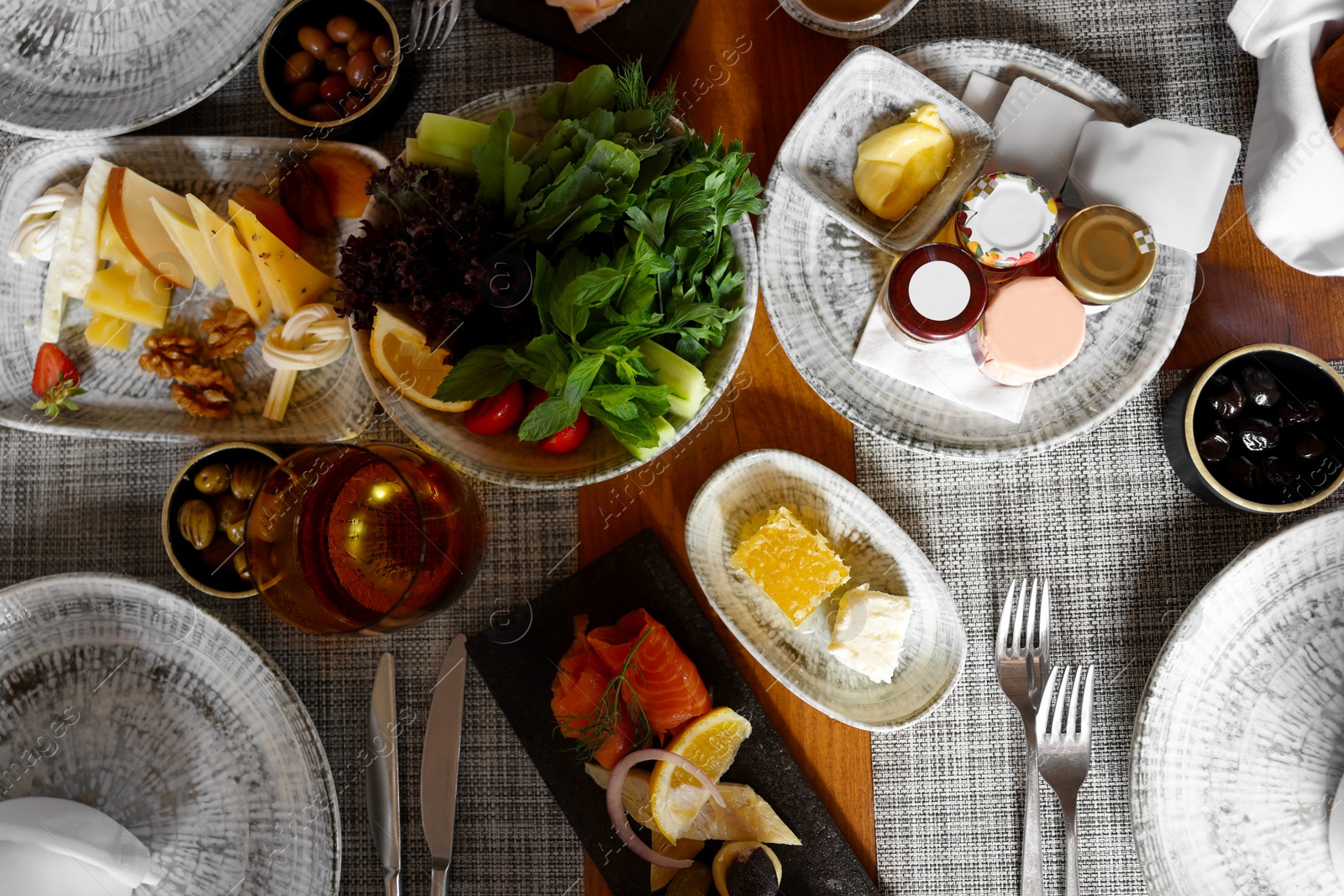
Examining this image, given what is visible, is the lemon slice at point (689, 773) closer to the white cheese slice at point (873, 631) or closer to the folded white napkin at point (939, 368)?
the white cheese slice at point (873, 631)

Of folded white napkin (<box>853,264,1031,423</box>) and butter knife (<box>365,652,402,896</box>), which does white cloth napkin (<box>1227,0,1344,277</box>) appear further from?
butter knife (<box>365,652,402,896</box>)

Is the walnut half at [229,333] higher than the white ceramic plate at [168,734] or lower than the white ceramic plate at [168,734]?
higher

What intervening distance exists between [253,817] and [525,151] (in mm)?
975

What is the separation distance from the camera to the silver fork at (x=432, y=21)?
123cm

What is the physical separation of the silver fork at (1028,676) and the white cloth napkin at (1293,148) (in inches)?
21.6

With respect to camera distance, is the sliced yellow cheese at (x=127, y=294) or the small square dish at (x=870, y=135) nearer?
the small square dish at (x=870, y=135)

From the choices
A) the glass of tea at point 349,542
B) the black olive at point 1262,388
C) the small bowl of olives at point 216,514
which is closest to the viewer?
the glass of tea at point 349,542

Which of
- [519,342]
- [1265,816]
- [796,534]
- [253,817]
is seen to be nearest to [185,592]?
[253,817]

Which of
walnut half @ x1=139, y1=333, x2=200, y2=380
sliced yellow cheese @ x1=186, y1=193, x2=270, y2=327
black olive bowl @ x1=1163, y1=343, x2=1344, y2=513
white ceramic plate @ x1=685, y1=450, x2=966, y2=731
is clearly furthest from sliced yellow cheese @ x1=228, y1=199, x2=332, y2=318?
black olive bowl @ x1=1163, y1=343, x2=1344, y2=513

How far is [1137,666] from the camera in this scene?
1157mm

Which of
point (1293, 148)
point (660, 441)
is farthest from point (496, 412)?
point (1293, 148)

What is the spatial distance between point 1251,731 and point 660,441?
0.87m

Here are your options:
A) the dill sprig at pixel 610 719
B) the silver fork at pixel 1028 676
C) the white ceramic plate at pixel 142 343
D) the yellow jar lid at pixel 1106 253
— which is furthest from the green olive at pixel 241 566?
the yellow jar lid at pixel 1106 253

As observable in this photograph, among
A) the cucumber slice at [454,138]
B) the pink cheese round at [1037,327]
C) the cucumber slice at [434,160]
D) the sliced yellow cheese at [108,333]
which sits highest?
the cucumber slice at [454,138]
